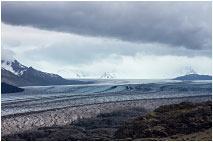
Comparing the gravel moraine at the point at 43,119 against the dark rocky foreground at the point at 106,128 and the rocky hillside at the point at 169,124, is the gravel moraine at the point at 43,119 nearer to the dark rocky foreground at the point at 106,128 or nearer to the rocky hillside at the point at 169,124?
the dark rocky foreground at the point at 106,128

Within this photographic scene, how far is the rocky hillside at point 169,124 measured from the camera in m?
66.9

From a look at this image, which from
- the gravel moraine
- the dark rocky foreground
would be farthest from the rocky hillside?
the gravel moraine

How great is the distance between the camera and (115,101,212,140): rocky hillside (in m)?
66.9

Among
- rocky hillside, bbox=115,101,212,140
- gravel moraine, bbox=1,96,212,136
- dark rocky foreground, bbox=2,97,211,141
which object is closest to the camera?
rocky hillside, bbox=115,101,212,140

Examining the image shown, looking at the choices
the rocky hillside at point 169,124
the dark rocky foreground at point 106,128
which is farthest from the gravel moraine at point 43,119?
the rocky hillside at point 169,124

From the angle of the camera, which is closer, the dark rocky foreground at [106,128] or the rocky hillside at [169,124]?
the rocky hillside at [169,124]

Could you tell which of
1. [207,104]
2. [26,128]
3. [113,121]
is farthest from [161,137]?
[26,128]

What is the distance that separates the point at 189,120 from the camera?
230 ft

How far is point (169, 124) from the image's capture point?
69688 millimetres

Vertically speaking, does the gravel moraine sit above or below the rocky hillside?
below

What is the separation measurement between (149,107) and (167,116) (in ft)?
169

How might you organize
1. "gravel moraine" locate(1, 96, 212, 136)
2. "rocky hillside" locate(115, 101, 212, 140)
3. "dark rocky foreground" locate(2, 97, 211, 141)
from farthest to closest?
"gravel moraine" locate(1, 96, 212, 136), "dark rocky foreground" locate(2, 97, 211, 141), "rocky hillside" locate(115, 101, 212, 140)

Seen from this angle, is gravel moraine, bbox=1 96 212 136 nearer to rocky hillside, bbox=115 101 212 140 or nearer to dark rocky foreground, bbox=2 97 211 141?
dark rocky foreground, bbox=2 97 211 141

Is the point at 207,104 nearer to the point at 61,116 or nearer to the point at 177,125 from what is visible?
the point at 177,125
